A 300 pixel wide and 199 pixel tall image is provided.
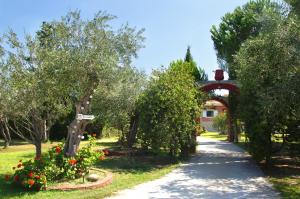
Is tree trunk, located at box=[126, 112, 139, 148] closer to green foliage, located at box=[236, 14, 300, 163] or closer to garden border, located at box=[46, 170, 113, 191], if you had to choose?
green foliage, located at box=[236, 14, 300, 163]

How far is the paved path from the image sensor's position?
10.6m

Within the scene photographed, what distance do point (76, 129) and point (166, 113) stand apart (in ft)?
18.0

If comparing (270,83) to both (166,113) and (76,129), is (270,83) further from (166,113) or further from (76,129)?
(76,129)

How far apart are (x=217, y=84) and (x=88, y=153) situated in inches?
522

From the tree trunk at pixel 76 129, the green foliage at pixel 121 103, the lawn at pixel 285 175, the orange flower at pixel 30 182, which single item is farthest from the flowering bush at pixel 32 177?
the green foliage at pixel 121 103

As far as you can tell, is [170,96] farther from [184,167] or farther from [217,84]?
[217,84]

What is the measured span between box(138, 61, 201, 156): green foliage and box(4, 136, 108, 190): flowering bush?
190 inches

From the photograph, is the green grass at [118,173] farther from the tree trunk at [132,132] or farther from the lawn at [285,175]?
the lawn at [285,175]

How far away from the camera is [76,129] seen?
12.7 m

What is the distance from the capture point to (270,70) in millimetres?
12430

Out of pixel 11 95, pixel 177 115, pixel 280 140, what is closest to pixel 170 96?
pixel 177 115

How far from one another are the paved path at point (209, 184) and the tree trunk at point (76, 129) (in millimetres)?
2453

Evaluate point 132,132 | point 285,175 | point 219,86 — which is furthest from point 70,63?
point 219,86

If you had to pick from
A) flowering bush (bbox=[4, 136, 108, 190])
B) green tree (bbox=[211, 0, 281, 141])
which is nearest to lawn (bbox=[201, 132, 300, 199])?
Answer: flowering bush (bbox=[4, 136, 108, 190])
